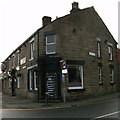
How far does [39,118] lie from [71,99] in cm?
1029

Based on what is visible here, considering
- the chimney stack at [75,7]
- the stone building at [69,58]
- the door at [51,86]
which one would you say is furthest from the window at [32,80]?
the chimney stack at [75,7]

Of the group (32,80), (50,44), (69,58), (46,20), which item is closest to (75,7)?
(46,20)

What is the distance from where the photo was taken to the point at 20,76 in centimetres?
3281

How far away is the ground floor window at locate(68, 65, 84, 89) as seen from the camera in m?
24.3

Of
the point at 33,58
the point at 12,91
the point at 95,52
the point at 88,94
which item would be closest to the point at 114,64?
the point at 95,52

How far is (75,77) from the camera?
24797 millimetres

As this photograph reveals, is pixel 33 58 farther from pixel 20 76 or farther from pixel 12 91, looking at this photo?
pixel 12 91

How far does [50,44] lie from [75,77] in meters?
3.60

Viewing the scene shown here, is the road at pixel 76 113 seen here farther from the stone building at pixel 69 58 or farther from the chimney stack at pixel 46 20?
the chimney stack at pixel 46 20

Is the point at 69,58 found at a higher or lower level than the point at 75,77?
higher

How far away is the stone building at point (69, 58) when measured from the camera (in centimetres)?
2400

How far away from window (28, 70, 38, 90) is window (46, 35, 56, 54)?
3.29 meters

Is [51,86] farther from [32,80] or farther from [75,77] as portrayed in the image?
[32,80]

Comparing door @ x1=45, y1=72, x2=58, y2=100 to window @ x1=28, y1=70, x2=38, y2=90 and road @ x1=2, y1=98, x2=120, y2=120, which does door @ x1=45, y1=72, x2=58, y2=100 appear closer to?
window @ x1=28, y1=70, x2=38, y2=90
